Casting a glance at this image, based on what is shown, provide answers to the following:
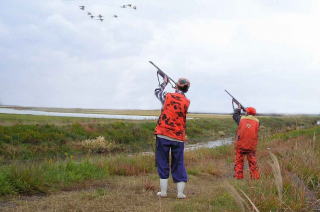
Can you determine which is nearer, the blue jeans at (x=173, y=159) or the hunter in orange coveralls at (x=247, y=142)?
the blue jeans at (x=173, y=159)

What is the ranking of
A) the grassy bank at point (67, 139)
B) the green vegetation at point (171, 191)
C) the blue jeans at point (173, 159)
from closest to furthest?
the green vegetation at point (171, 191)
the blue jeans at point (173, 159)
the grassy bank at point (67, 139)

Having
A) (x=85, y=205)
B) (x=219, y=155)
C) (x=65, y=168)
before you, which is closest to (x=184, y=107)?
(x=85, y=205)

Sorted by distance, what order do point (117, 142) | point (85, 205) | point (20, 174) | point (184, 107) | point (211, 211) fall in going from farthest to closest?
point (117, 142), point (20, 174), point (184, 107), point (85, 205), point (211, 211)

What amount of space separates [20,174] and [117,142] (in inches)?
758

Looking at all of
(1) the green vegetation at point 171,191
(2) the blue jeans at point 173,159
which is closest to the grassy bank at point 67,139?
(1) the green vegetation at point 171,191

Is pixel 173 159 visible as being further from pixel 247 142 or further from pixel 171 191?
pixel 247 142

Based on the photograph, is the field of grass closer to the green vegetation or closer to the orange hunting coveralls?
the green vegetation

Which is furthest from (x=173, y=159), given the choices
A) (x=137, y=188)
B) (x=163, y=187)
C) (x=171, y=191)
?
(x=137, y=188)

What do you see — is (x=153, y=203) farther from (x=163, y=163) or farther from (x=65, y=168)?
(x=65, y=168)

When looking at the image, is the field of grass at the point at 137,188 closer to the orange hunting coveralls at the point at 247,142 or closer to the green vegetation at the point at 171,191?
the green vegetation at the point at 171,191

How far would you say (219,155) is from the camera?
1505cm

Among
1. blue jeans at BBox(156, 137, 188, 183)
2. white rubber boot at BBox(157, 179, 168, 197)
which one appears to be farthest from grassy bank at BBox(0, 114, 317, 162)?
blue jeans at BBox(156, 137, 188, 183)

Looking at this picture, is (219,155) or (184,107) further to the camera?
(219,155)

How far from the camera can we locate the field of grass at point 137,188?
5.49 meters
